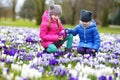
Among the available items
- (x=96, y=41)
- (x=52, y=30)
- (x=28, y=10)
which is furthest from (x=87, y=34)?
(x=28, y=10)

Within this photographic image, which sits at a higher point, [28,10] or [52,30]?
[52,30]

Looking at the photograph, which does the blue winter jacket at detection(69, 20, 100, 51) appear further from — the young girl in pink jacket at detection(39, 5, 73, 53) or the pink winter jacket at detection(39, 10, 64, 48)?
the pink winter jacket at detection(39, 10, 64, 48)

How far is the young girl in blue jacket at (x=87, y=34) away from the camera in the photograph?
8.70 m

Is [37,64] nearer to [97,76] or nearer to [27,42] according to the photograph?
[97,76]

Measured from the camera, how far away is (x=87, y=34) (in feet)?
29.5

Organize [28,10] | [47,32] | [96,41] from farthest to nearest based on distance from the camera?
[28,10] → [47,32] → [96,41]

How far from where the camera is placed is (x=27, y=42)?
11.2 meters

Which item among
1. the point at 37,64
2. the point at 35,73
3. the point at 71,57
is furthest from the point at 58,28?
the point at 35,73

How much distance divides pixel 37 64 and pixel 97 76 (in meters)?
1.25

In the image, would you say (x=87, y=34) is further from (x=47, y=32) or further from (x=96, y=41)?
(x=47, y=32)

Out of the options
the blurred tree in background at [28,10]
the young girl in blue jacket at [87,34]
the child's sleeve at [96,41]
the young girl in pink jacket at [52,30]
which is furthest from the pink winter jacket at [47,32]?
the blurred tree in background at [28,10]

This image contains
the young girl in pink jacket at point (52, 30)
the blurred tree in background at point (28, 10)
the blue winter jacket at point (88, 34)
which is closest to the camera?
the young girl in pink jacket at point (52, 30)

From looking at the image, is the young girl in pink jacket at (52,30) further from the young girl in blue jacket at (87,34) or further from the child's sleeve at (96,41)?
the child's sleeve at (96,41)

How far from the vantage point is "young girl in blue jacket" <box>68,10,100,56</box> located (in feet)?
28.6
